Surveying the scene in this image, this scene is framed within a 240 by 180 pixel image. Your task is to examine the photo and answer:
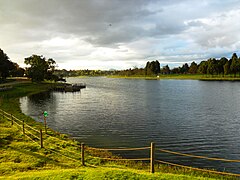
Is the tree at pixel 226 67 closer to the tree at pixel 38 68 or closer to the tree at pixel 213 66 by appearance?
the tree at pixel 213 66

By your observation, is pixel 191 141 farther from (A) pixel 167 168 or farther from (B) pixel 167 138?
(A) pixel 167 168

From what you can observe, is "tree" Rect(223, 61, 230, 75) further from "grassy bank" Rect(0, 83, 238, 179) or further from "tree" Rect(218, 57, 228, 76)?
"grassy bank" Rect(0, 83, 238, 179)

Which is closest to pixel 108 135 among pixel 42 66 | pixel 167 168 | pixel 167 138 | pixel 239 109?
pixel 167 138

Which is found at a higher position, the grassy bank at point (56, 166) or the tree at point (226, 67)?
the tree at point (226, 67)

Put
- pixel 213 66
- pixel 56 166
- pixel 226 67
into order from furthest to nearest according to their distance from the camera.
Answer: pixel 213 66 → pixel 226 67 → pixel 56 166

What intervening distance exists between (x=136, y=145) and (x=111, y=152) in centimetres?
375

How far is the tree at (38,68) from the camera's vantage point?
11500 centimetres

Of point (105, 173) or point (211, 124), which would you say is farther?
point (211, 124)

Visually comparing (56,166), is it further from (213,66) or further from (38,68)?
(213,66)

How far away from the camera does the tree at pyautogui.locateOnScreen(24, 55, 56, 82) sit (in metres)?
115

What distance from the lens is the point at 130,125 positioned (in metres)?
33.1

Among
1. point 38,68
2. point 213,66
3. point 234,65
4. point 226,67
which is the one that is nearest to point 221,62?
point 213,66

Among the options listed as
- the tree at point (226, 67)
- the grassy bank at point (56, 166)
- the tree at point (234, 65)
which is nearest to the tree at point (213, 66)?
the tree at point (226, 67)

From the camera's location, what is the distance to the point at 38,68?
11588 centimetres
